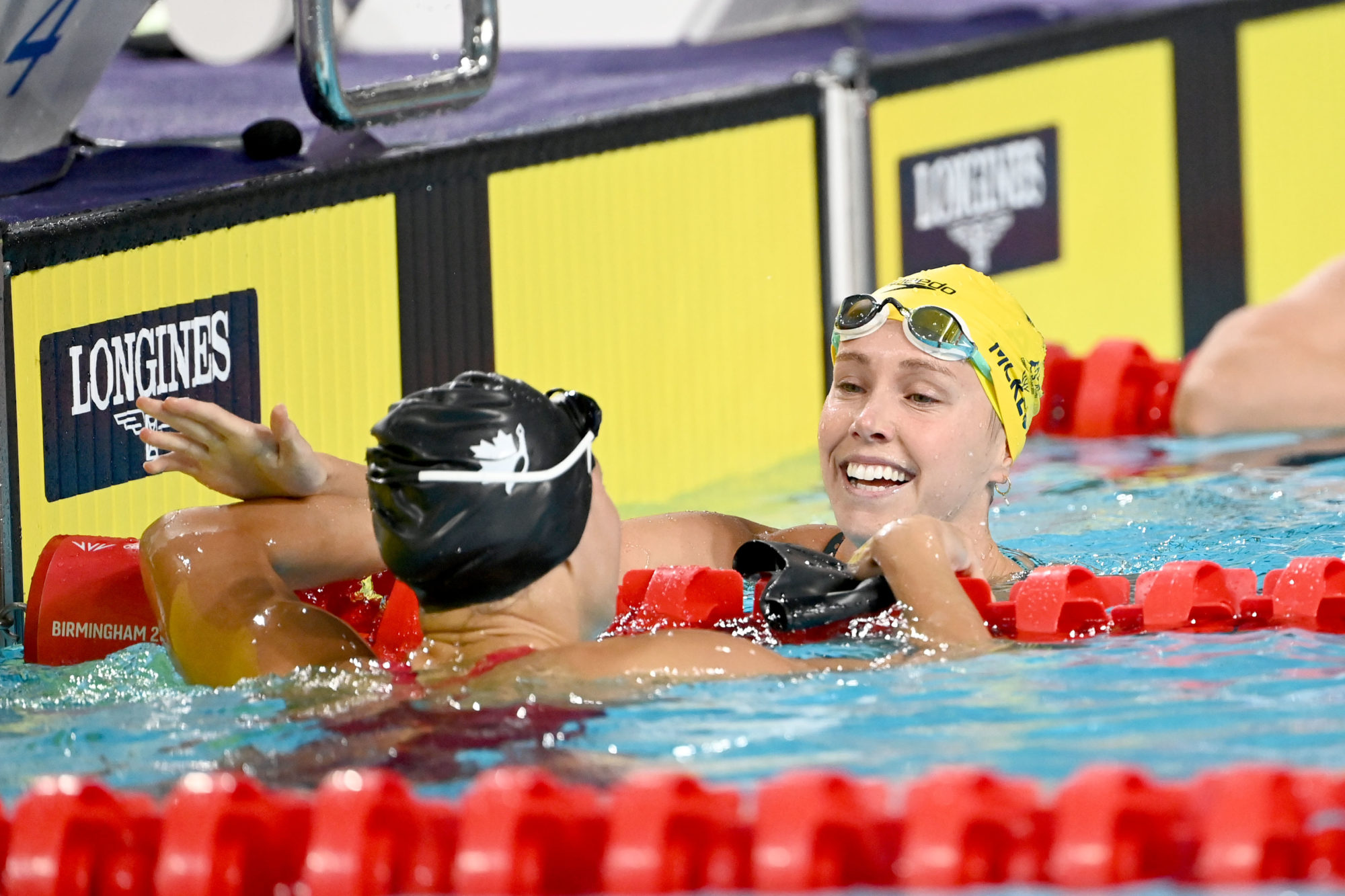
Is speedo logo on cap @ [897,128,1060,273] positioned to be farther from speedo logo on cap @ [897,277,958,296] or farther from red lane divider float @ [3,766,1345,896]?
red lane divider float @ [3,766,1345,896]

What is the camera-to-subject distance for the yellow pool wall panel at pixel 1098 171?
570 centimetres

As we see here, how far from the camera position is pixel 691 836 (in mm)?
1971

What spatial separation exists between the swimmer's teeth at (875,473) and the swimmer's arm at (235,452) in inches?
32.9

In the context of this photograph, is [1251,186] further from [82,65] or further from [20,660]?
[20,660]

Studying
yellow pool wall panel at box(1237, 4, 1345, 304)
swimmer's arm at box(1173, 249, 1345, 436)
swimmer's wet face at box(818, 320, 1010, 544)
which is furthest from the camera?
yellow pool wall panel at box(1237, 4, 1345, 304)

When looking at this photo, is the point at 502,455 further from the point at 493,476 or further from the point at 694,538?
the point at 694,538

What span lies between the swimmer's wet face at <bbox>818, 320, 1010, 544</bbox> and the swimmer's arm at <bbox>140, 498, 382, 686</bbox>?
2.54 feet

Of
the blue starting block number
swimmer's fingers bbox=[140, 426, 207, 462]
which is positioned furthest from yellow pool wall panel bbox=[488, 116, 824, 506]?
swimmer's fingers bbox=[140, 426, 207, 462]

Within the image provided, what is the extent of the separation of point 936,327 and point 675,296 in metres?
1.54

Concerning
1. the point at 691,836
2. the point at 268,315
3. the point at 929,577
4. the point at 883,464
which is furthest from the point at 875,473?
the point at 691,836

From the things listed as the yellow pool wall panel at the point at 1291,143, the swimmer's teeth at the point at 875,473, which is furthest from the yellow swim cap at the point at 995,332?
the yellow pool wall panel at the point at 1291,143

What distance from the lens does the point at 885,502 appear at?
10.7 ft

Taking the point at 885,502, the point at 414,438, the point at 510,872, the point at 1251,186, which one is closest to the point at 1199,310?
the point at 1251,186

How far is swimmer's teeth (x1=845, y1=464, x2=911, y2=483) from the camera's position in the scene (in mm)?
3279
